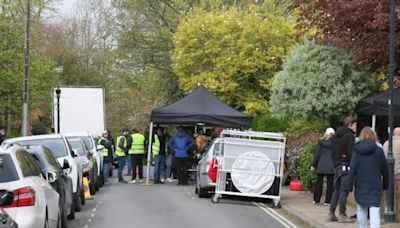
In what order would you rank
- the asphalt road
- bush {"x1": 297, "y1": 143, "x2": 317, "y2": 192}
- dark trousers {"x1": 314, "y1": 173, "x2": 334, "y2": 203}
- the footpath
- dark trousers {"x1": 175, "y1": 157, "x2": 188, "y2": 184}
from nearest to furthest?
the footpath < the asphalt road < dark trousers {"x1": 314, "y1": 173, "x2": 334, "y2": 203} < bush {"x1": 297, "y1": 143, "x2": 317, "y2": 192} < dark trousers {"x1": 175, "y1": 157, "x2": 188, "y2": 184}

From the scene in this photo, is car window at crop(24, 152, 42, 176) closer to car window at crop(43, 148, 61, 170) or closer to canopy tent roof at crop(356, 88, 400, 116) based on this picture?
car window at crop(43, 148, 61, 170)

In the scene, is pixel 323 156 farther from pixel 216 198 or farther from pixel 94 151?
pixel 94 151

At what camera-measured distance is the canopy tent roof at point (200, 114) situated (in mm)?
26156

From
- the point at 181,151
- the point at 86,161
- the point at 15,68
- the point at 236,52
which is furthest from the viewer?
the point at 15,68

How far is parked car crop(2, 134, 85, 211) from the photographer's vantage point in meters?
17.9

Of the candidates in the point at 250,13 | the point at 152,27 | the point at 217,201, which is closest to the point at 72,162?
the point at 217,201

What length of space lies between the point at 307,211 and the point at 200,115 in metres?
8.79

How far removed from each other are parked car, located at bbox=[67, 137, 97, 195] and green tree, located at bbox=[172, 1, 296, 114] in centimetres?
1510

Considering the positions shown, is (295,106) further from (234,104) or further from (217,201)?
(234,104)

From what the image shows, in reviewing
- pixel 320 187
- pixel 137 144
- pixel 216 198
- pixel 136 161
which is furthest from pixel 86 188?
pixel 320 187

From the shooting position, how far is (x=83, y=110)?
39094mm

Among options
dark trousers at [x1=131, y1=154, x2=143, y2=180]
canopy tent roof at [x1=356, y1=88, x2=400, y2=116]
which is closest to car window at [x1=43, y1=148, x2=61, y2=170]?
canopy tent roof at [x1=356, y1=88, x2=400, y2=116]

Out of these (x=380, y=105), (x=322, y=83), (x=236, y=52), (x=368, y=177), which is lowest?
(x=368, y=177)

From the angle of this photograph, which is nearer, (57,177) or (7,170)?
(7,170)
